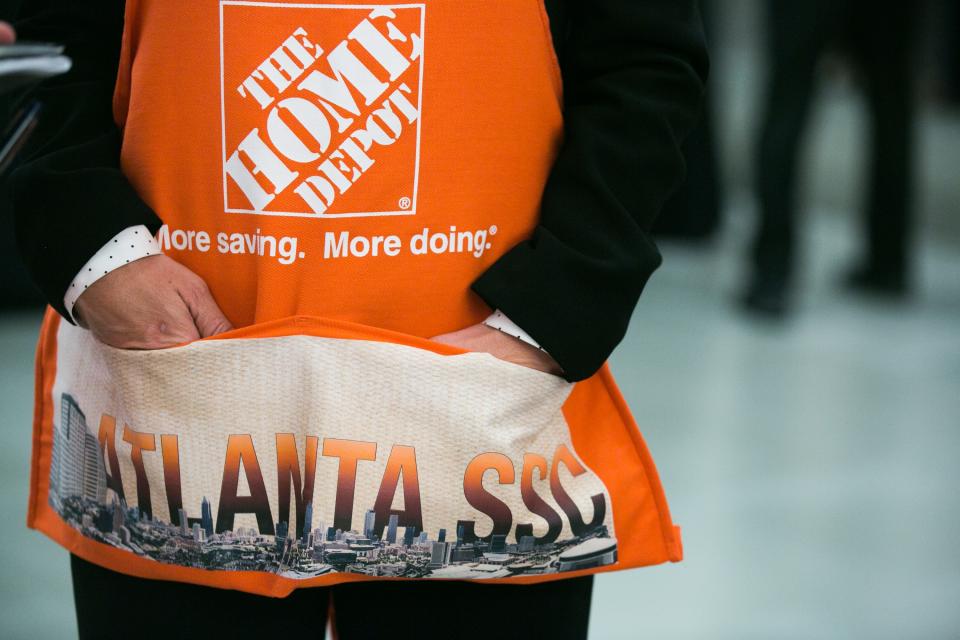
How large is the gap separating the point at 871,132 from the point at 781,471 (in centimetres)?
165

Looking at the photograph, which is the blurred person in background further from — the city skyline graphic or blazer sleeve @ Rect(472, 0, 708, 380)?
the city skyline graphic

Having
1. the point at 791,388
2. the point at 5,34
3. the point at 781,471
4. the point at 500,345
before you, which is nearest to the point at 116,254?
the point at 5,34

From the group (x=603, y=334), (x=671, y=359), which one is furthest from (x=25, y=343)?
(x=603, y=334)

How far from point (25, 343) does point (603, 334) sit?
2434mm

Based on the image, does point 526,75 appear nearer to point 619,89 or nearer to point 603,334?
point 619,89

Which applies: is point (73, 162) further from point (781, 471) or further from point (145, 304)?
point (781, 471)

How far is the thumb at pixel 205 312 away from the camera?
0.69 meters

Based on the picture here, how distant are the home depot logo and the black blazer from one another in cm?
8

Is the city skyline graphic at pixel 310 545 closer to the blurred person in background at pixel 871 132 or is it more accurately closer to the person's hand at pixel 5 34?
the person's hand at pixel 5 34

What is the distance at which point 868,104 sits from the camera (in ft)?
11.3

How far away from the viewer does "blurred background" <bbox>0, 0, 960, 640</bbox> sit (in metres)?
1.76

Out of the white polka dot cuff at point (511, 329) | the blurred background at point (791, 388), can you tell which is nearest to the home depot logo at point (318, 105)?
the white polka dot cuff at point (511, 329)

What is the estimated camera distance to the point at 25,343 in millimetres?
2785

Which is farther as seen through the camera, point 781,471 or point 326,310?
point 781,471
